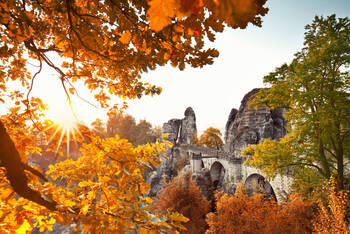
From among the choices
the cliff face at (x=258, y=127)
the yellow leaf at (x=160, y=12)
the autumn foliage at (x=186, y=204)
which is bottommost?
the autumn foliage at (x=186, y=204)

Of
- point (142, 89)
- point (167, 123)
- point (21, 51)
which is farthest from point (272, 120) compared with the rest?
point (21, 51)

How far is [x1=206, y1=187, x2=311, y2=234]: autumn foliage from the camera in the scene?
26.6 ft

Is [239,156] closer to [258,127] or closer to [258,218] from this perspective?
[258,127]

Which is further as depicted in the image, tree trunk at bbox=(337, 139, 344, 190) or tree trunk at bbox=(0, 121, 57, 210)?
tree trunk at bbox=(337, 139, 344, 190)

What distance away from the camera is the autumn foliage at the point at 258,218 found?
812 cm

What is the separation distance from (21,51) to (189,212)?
12.7m

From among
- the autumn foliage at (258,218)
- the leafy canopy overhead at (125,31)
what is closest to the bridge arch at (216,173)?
the autumn foliage at (258,218)

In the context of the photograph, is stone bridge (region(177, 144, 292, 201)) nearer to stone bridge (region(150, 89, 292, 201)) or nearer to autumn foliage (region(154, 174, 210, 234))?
stone bridge (region(150, 89, 292, 201))

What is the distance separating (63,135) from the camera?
1937mm

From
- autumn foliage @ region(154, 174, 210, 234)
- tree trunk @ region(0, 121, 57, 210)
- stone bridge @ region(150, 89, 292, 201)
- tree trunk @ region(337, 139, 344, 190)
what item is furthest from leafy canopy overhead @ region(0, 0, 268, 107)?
stone bridge @ region(150, 89, 292, 201)

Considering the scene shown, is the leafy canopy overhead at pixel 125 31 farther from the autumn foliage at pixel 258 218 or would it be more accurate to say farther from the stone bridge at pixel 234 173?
the autumn foliage at pixel 258 218

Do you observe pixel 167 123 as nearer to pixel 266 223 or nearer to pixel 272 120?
pixel 272 120

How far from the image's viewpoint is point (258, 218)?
28.5ft

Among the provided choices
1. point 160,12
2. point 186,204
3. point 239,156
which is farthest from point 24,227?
point 239,156
